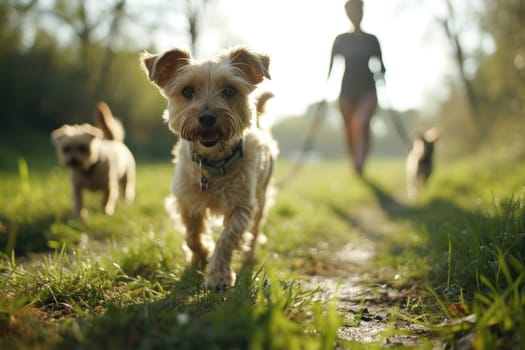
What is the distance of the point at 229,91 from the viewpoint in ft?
12.0

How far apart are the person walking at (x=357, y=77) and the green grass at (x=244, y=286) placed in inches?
120

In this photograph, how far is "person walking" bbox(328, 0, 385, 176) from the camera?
7863mm

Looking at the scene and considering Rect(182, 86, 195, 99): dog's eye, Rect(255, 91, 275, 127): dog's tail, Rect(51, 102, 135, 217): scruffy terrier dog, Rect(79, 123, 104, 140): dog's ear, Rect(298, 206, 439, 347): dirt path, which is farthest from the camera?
Rect(79, 123, 104, 140): dog's ear

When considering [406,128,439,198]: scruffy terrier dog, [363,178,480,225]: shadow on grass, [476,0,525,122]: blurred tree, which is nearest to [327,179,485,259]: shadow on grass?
[363,178,480,225]: shadow on grass

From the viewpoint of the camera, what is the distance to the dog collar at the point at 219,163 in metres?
3.50

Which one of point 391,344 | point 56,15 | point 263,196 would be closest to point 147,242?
point 263,196

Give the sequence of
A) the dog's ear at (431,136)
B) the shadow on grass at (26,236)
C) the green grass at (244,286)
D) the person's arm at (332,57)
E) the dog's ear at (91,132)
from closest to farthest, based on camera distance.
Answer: the green grass at (244,286)
the shadow on grass at (26,236)
the dog's ear at (91,132)
the person's arm at (332,57)
the dog's ear at (431,136)

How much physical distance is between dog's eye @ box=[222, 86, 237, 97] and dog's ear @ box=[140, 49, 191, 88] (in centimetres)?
47

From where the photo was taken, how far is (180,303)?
8.14 feet

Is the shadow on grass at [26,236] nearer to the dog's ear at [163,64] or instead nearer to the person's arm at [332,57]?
the dog's ear at [163,64]

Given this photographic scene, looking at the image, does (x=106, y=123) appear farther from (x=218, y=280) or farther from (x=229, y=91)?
(x=218, y=280)

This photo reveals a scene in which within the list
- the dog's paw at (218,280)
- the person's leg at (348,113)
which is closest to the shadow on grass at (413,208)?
the person's leg at (348,113)

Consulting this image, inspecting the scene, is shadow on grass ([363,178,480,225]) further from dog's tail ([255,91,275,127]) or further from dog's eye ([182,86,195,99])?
dog's eye ([182,86,195,99])

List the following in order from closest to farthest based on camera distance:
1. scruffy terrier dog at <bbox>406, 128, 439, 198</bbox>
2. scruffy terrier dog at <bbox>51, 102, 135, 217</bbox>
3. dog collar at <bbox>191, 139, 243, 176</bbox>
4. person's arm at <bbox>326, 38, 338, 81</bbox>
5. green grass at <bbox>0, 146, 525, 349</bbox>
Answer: green grass at <bbox>0, 146, 525, 349</bbox>, dog collar at <bbox>191, 139, 243, 176</bbox>, scruffy terrier dog at <bbox>51, 102, 135, 217</bbox>, person's arm at <bbox>326, 38, 338, 81</bbox>, scruffy terrier dog at <bbox>406, 128, 439, 198</bbox>
